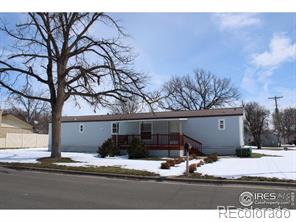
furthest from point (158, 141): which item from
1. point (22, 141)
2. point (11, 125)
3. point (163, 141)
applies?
point (11, 125)

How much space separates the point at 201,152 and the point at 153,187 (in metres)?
16.5

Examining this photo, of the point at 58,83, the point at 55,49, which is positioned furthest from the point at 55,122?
the point at 55,49

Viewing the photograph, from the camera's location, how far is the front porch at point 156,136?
975 inches

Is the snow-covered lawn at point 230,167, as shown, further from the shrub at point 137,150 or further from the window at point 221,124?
the window at point 221,124

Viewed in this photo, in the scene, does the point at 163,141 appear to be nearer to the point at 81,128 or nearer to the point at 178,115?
the point at 178,115

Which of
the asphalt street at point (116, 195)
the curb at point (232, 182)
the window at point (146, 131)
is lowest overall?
the asphalt street at point (116, 195)

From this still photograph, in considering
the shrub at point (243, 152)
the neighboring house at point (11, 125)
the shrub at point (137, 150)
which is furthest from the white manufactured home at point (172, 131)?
the neighboring house at point (11, 125)

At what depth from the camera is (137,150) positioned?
2302 cm

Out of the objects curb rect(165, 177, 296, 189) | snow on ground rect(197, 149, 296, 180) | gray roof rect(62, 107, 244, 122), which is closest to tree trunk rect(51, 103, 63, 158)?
gray roof rect(62, 107, 244, 122)

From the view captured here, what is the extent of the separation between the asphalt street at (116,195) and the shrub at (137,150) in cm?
1171

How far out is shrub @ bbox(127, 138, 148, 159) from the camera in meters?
22.9

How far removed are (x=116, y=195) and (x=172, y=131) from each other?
63.4ft

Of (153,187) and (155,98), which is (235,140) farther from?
(153,187)

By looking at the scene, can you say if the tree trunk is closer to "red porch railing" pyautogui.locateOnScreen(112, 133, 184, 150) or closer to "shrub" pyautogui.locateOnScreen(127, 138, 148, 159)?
"shrub" pyautogui.locateOnScreen(127, 138, 148, 159)
